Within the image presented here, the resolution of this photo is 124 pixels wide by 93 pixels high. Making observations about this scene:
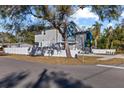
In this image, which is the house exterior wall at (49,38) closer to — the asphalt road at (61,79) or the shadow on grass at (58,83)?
the asphalt road at (61,79)

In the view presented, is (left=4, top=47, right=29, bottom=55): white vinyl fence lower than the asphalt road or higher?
higher

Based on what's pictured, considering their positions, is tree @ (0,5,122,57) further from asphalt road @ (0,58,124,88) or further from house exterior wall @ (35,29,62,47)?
house exterior wall @ (35,29,62,47)

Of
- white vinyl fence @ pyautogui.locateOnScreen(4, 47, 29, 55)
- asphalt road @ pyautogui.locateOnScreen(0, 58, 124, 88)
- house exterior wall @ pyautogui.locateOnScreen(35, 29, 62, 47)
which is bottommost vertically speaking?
asphalt road @ pyautogui.locateOnScreen(0, 58, 124, 88)

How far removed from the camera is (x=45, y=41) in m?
58.3

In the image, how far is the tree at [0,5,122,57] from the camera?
2578 centimetres

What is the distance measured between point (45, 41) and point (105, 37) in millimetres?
14675

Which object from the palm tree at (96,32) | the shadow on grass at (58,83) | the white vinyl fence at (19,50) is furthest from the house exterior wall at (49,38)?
the shadow on grass at (58,83)

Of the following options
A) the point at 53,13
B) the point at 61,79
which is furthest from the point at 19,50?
the point at 61,79

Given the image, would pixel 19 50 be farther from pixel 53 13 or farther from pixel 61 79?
pixel 61 79

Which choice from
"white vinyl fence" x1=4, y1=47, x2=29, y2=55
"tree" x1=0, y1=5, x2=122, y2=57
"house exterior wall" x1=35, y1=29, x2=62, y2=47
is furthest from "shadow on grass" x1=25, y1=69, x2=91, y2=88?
"house exterior wall" x1=35, y1=29, x2=62, y2=47

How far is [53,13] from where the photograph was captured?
26.2 metres

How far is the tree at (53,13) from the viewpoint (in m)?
25.8

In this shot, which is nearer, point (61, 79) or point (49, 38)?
point (61, 79)

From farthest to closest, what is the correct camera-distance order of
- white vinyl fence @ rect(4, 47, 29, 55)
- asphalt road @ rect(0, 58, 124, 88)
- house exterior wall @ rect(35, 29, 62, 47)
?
house exterior wall @ rect(35, 29, 62, 47) → white vinyl fence @ rect(4, 47, 29, 55) → asphalt road @ rect(0, 58, 124, 88)
